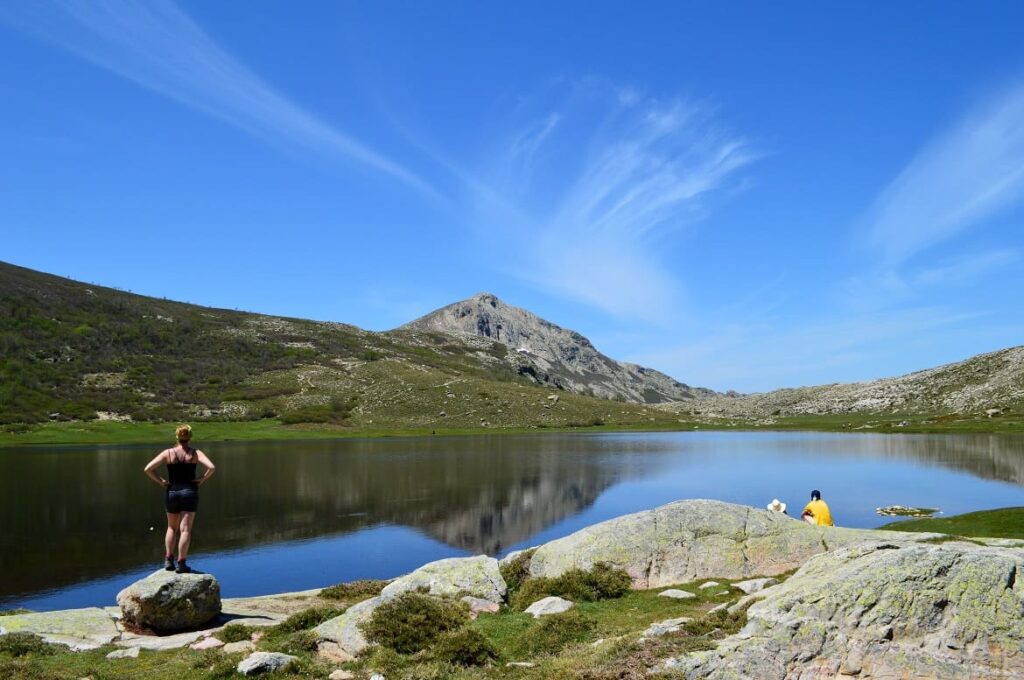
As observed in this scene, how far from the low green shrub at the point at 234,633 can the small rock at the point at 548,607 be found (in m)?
7.50

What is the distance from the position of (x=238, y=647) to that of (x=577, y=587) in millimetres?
9809

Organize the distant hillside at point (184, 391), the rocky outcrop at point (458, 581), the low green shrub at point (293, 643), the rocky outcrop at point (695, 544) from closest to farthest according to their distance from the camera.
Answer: the low green shrub at point (293, 643) → the rocky outcrop at point (458, 581) → the rocky outcrop at point (695, 544) → the distant hillside at point (184, 391)

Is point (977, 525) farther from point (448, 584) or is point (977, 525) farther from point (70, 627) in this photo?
point (70, 627)

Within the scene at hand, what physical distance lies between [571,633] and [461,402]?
170681 mm

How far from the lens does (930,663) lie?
10375 millimetres

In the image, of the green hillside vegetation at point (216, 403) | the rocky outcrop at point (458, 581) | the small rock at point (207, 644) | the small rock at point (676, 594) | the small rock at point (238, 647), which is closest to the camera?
the small rock at point (238, 647)

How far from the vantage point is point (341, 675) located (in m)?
13.9

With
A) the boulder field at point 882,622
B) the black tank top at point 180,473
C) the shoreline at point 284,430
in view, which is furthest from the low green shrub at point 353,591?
the shoreline at point 284,430

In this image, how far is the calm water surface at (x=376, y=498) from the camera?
33.7 m

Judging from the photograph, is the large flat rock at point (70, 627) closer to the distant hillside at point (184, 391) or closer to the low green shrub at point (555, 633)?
the low green shrub at point (555, 633)

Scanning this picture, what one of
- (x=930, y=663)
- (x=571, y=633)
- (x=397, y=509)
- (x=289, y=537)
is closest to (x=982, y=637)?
(x=930, y=663)

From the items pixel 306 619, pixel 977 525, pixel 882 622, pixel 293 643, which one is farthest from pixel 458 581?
pixel 977 525

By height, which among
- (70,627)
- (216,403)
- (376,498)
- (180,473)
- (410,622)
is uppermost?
(216,403)

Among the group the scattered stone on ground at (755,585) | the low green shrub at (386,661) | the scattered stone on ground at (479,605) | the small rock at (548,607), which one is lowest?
the scattered stone on ground at (479,605)
